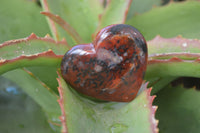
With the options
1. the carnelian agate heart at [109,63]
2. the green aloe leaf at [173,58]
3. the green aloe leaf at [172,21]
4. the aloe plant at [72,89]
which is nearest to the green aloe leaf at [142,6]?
the aloe plant at [72,89]

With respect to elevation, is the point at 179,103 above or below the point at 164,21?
below

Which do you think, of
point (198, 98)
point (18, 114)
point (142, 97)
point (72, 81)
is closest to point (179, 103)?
point (198, 98)

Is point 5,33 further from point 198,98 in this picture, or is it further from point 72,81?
point 198,98

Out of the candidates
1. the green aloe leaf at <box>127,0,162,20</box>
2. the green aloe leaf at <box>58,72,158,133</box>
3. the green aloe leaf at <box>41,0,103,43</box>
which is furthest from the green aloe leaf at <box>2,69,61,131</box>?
the green aloe leaf at <box>127,0,162,20</box>

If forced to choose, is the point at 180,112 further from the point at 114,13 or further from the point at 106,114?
the point at 114,13

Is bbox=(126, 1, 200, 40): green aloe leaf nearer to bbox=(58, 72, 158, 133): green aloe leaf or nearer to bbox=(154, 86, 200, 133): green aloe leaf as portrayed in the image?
bbox=(154, 86, 200, 133): green aloe leaf

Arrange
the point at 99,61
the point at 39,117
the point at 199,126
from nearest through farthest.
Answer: the point at 99,61, the point at 199,126, the point at 39,117

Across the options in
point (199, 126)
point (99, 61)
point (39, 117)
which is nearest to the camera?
point (99, 61)
